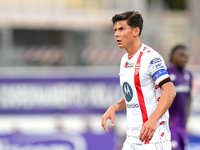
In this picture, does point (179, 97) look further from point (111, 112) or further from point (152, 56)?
point (152, 56)

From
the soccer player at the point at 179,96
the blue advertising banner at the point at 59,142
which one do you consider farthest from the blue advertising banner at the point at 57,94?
the soccer player at the point at 179,96

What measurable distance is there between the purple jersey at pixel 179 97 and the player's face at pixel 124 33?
2.64 metres

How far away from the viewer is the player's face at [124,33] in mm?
4887

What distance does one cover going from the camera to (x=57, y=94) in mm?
14672

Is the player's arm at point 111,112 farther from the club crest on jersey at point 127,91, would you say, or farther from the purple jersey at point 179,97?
the purple jersey at point 179,97

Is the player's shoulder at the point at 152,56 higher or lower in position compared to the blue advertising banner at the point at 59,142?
higher

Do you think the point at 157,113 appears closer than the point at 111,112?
Yes

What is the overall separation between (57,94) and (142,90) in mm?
9972

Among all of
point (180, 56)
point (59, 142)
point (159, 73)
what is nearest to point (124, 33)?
point (159, 73)

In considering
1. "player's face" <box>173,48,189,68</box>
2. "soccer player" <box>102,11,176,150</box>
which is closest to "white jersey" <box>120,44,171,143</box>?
"soccer player" <box>102,11,176,150</box>

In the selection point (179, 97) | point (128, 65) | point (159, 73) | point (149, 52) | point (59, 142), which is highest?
point (149, 52)

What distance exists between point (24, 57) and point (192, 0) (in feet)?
45.2

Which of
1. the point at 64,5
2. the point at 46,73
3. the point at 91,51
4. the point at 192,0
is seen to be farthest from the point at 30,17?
the point at 192,0

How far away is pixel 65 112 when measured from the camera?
14.7m
